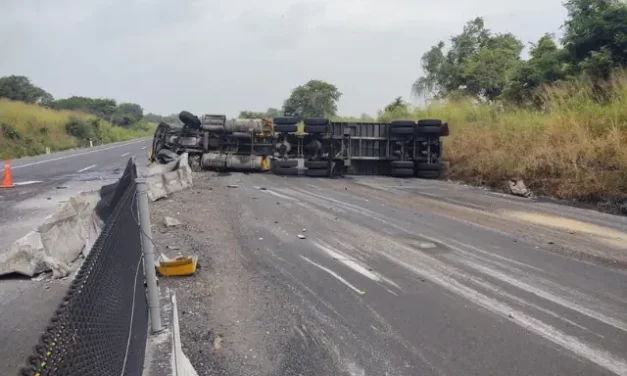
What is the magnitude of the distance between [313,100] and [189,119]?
1258 inches

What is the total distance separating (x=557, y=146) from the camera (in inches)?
512

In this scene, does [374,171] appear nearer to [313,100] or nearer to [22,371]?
[22,371]

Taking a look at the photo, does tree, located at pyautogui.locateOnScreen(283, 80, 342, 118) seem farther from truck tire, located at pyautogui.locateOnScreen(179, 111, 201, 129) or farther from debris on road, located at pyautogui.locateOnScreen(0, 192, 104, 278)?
debris on road, located at pyautogui.locateOnScreen(0, 192, 104, 278)

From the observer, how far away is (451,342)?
14.3 feet

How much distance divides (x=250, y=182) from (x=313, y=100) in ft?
113

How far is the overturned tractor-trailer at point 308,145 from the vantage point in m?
17.3

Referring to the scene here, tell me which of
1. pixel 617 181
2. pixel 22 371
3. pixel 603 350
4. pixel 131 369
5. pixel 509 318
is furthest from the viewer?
pixel 617 181

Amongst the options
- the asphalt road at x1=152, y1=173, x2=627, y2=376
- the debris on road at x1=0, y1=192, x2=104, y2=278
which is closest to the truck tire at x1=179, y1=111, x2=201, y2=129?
the asphalt road at x1=152, y1=173, x2=627, y2=376

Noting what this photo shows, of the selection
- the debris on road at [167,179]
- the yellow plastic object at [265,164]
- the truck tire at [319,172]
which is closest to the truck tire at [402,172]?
the truck tire at [319,172]

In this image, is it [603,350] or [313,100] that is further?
[313,100]

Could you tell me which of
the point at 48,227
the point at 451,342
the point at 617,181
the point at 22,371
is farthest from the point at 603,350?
the point at 617,181

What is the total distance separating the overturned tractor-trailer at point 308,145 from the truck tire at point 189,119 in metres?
0.04

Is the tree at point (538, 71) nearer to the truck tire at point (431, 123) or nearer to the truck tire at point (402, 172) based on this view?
the truck tire at point (431, 123)

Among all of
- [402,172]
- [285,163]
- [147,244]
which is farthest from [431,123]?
[147,244]
